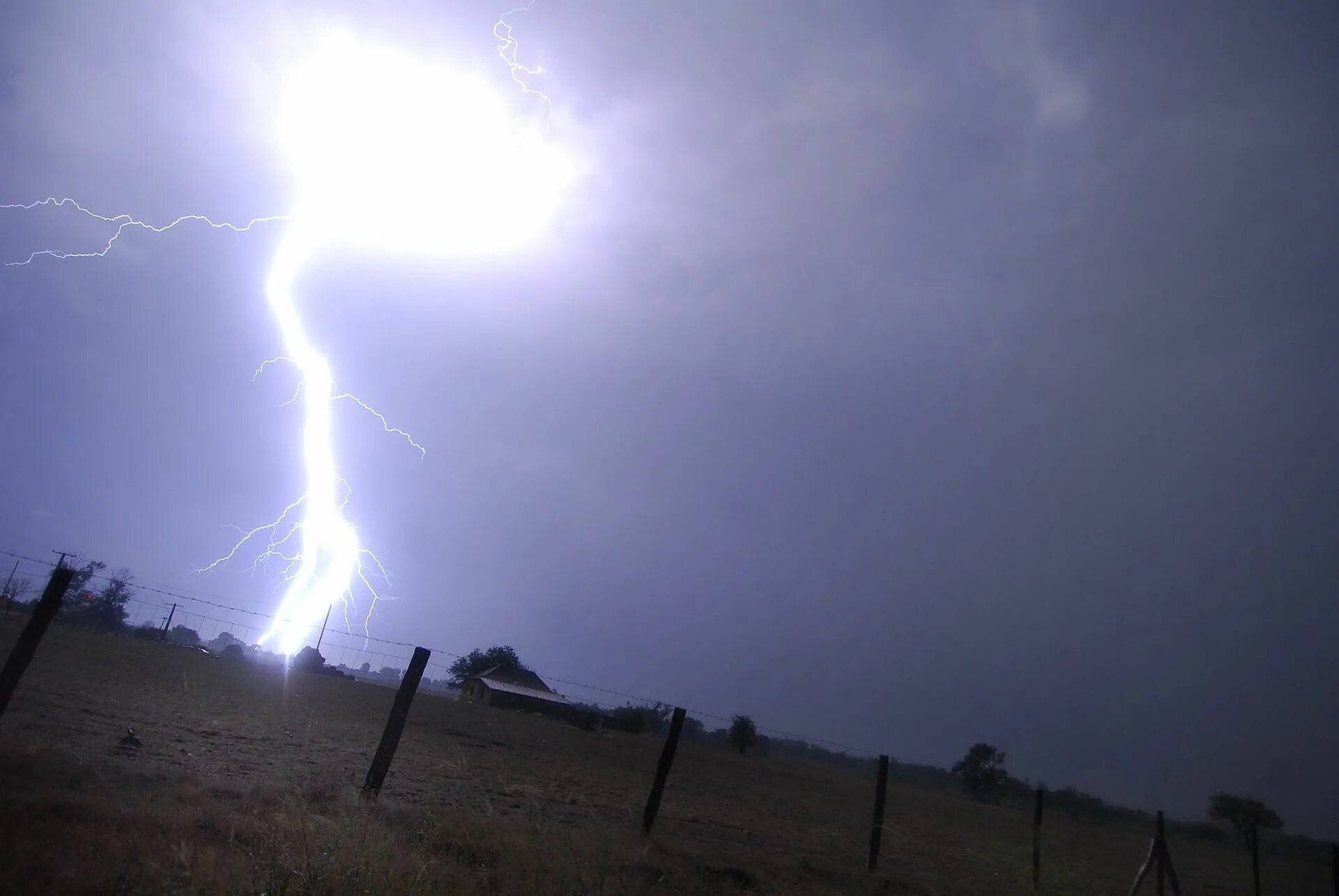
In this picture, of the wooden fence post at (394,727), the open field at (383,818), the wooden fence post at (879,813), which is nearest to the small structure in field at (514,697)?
the open field at (383,818)

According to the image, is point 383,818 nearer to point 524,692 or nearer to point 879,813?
point 879,813

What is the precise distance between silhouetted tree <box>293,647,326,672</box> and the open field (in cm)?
2657

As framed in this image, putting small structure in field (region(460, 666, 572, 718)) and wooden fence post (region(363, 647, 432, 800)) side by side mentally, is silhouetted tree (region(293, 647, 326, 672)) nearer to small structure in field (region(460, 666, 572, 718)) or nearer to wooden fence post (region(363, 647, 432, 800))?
small structure in field (region(460, 666, 572, 718))

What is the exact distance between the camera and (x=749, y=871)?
313 inches

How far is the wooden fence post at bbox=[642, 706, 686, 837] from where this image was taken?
8680 mm

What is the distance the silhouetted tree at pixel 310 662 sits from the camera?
46.7 meters

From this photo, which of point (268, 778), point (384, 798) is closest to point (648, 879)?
point (384, 798)

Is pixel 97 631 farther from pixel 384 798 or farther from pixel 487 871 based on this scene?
pixel 487 871

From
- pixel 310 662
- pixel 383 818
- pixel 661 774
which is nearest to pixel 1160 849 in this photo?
pixel 661 774

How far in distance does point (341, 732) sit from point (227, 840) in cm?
1012

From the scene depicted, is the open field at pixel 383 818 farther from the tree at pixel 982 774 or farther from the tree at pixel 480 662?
the tree at pixel 480 662

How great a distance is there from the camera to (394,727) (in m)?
7.38

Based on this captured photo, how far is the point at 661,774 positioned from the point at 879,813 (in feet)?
12.4

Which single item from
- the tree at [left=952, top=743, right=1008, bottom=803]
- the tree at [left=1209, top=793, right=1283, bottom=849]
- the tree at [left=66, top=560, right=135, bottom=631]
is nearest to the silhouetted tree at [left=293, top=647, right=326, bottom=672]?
the tree at [left=66, top=560, right=135, bottom=631]
